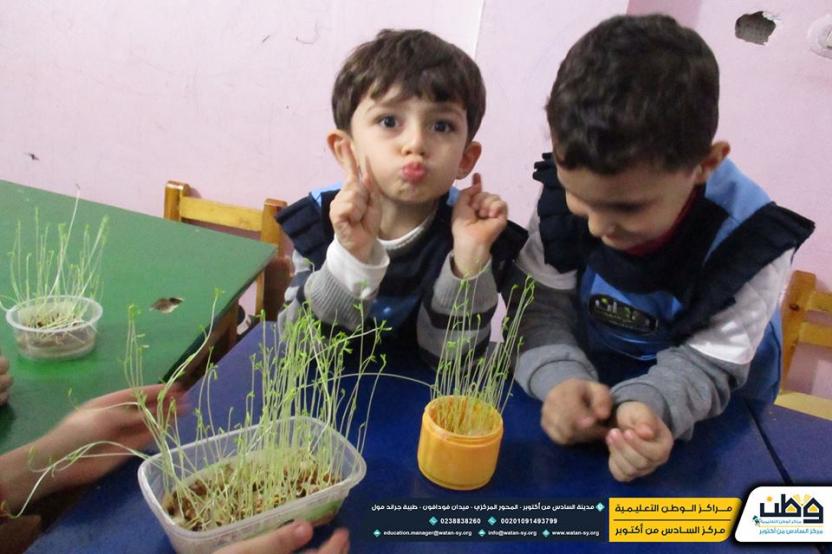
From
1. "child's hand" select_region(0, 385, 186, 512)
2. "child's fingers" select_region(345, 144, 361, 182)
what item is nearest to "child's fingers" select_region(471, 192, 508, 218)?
"child's fingers" select_region(345, 144, 361, 182)

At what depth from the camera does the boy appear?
118 cm

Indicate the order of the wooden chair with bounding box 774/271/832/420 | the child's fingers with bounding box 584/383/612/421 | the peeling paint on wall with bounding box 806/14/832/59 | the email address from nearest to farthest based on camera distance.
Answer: the email address < the child's fingers with bounding box 584/383/612/421 < the peeling paint on wall with bounding box 806/14/832/59 < the wooden chair with bounding box 774/271/832/420

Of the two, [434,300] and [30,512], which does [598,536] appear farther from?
[30,512]

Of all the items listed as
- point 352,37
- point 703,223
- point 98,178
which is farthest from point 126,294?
point 98,178

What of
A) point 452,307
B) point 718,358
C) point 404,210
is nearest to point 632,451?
point 718,358

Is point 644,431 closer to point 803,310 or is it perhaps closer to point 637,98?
Answer: point 637,98

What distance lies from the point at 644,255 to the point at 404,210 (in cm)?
50

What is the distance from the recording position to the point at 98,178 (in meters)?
2.74

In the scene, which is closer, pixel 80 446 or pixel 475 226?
pixel 80 446

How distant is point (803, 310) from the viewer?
2.33 metres

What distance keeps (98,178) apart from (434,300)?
2.12m

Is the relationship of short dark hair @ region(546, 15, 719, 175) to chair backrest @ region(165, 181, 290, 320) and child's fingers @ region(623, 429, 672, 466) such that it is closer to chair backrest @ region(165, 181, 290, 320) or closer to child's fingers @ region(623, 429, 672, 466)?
child's fingers @ region(623, 429, 672, 466)

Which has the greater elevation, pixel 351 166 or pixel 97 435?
pixel 351 166

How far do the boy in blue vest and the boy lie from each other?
0.14 meters
